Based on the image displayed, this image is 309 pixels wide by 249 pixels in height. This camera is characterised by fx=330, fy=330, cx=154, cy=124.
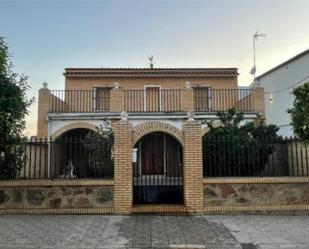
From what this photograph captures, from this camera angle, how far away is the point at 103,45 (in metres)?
14.8

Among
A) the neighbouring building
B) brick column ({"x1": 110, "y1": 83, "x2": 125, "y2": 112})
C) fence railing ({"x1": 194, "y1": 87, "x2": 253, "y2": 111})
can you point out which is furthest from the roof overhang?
brick column ({"x1": 110, "y1": 83, "x2": 125, "y2": 112})

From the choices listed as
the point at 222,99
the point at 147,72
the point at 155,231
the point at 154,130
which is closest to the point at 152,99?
the point at 147,72

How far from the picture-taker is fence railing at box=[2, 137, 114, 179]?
10.4 m

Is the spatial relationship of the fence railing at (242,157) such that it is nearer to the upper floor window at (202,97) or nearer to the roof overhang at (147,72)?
the upper floor window at (202,97)

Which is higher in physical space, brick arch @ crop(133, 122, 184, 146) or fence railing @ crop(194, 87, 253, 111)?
fence railing @ crop(194, 87, 253, 111)

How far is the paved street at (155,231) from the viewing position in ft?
21.9

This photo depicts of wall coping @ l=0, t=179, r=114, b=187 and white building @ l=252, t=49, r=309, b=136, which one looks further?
white building @ l=252, t=49, r=309, b=136

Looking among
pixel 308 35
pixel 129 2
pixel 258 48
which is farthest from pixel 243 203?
pixel 258 48

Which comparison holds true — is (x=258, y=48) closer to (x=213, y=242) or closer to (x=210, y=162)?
(x=210, y=162)

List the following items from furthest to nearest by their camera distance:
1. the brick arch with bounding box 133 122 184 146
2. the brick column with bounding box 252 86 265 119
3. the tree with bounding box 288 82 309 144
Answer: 1. the brick column with bounding box 252 86 265 119
2. the brick arch with bounding box 133 122 184 146
3. the tree with bounding box 288 82 309 144

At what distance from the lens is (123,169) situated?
31.7 feet

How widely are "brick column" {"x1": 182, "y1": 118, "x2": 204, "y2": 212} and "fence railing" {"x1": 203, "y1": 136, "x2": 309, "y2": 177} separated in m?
0.78

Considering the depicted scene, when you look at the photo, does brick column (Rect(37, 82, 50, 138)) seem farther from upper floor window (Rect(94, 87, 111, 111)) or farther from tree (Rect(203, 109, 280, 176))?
tree (Rect(203, 109, 280, 176))

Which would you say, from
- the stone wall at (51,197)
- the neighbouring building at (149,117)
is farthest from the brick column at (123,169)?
the stone wall at (51,197)
